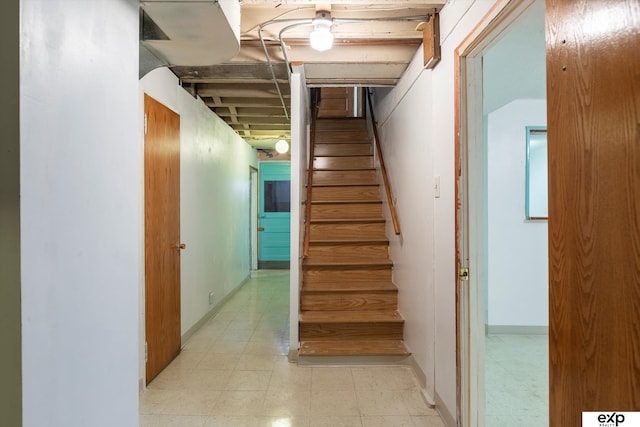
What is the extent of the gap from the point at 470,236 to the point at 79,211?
1.60 metres

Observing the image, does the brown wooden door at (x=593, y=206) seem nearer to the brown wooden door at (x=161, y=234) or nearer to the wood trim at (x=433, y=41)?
the wood trim at (x=433, y=41)

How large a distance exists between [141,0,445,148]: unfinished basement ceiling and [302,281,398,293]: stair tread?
6.05 ft

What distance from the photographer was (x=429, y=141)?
7.18 feet

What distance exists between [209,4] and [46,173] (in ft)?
2.50

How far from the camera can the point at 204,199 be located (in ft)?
11.8

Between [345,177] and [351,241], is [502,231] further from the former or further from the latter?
[345,177]

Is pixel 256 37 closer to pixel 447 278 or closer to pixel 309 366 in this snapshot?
pixel 447 278

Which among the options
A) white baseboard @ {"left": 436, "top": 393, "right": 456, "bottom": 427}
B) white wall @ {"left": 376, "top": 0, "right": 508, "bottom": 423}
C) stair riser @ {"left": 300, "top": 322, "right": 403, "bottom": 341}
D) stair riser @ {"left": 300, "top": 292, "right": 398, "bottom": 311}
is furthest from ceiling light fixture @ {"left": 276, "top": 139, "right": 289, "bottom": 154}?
white baseboard @ {"left": 436, "top": 393, "right": 456, "bottom": 427}

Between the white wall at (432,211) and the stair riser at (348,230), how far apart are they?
67 centimetres

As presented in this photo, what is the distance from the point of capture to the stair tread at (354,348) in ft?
8.76

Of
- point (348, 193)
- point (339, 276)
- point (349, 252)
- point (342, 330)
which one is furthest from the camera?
point (348, 193)

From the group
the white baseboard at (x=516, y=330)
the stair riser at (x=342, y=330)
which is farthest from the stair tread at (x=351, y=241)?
the white baseboard at (x=516, y=330)

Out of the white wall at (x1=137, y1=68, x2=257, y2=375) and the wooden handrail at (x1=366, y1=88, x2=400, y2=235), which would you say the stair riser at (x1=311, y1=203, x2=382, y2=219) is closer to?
the wooden handrail at (x1=366, y1=88, x2=400, y2=235)

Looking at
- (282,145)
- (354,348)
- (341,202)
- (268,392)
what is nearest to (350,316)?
(354,348)
